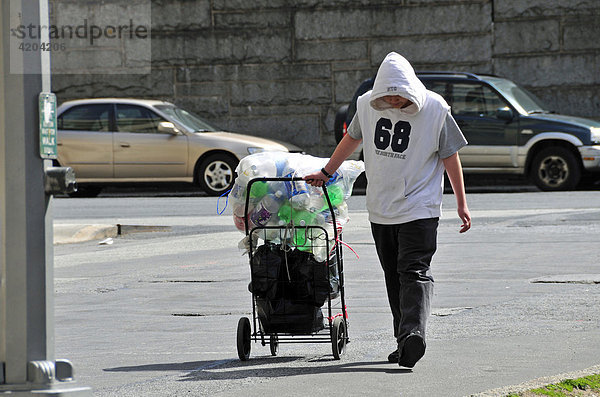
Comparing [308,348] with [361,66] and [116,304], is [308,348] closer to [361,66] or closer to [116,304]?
[116,304]

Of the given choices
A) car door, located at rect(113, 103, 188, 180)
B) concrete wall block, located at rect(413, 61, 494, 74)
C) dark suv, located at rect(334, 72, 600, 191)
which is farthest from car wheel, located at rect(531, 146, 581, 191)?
car door, located at rect(113, 103, 188, 180)

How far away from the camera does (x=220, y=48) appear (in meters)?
22.0

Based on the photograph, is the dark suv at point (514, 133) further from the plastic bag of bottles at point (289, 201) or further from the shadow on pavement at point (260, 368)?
the shadow on pavement at point (260, 368)

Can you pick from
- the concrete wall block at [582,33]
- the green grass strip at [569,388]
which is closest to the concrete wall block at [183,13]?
the concrete wall block at [582,33]

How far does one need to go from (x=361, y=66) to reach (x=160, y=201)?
5404 mm

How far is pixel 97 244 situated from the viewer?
12.9 metres

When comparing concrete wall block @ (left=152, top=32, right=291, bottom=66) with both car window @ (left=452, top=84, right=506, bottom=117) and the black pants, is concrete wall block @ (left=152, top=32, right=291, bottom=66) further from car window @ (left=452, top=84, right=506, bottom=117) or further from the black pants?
the black pants

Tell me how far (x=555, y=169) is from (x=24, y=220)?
47.5ft

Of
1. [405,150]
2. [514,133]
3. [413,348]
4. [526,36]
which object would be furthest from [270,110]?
[413,348]

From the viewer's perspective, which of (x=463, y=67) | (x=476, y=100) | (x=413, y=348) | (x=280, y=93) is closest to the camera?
(x=413, y=348)

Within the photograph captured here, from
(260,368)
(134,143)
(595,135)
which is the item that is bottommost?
(260,368)

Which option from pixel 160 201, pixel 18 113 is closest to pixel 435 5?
pixel 160 201

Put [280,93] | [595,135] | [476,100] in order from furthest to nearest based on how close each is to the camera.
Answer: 1. [280,93]
2. [476,100]
3. [595,135]

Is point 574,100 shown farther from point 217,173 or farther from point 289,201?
point 289,201
